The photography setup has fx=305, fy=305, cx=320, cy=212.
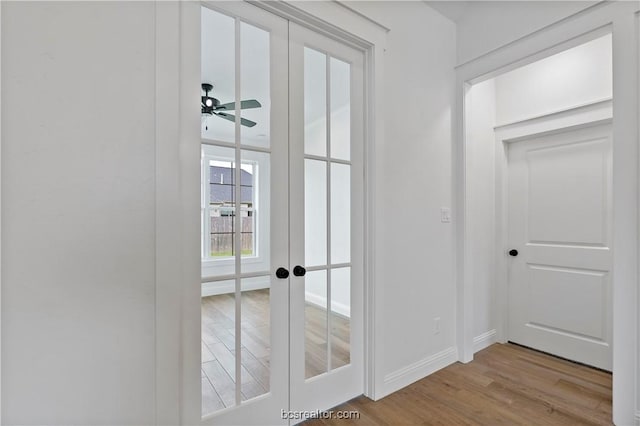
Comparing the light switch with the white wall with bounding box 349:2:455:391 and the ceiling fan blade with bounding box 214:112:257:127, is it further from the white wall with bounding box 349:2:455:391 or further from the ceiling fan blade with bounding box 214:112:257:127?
the ceiling fan blade with bounding box 214:112:257:127

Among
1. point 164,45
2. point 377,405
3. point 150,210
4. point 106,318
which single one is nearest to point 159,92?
point 164,45

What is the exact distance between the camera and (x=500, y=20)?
229 cm

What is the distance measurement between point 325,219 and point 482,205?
1769 mm

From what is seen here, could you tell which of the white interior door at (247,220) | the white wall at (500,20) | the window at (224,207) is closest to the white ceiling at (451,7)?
the white wall at (500,20)

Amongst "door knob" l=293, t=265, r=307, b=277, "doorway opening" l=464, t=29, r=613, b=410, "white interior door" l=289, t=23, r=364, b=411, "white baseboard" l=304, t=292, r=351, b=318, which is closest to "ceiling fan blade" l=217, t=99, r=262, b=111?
"white interior door" l=289, t=23, r=364, b=411

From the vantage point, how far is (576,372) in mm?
2350

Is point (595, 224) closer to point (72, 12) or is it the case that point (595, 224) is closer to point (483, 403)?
point (483, 403)

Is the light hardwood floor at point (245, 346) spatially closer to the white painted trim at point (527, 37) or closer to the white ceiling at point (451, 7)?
the white painted trim at point (527, 37)

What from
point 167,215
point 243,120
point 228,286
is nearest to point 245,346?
point 228,286

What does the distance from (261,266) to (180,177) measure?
61 cm

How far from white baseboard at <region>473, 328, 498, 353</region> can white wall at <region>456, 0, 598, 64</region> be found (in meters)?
2.42

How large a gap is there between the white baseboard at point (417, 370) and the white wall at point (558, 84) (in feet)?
7.18

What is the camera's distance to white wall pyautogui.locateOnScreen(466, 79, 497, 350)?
267 cm

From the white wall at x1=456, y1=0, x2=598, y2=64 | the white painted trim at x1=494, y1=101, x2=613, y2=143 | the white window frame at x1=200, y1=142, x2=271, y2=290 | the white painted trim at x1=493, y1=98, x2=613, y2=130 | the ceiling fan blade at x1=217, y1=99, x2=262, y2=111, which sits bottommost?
the white window frame at x1=200, y1=142, x2=271, y2=290
